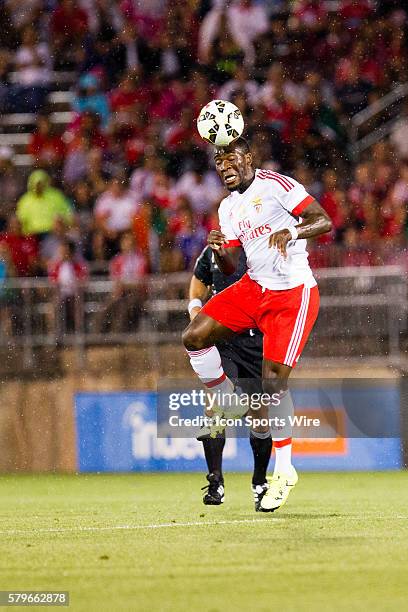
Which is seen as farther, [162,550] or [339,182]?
[339,182]

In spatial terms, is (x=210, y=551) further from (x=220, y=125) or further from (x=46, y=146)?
(x=46, y=146)

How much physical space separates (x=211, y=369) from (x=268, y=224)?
1.15m

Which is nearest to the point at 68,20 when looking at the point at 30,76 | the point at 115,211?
the point at 30,76

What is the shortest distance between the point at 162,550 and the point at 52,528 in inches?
70.2

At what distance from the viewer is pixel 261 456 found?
9.88m

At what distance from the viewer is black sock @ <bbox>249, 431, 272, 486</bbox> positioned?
980 centimetres

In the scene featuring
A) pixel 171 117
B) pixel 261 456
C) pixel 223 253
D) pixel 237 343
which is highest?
pixel 171 117

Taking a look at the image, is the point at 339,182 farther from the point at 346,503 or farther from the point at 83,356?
the point at 346,503

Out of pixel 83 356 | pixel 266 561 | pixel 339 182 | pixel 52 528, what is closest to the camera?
pixel 266 561

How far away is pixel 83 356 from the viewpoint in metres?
15.0

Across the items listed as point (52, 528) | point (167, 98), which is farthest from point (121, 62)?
point (52, 528)

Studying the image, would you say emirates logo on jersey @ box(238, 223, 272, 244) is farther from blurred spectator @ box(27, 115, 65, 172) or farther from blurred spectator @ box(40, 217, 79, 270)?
blurred spectator @ box(27, 115, 65, 172)

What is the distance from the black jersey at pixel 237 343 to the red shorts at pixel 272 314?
27.4 inches

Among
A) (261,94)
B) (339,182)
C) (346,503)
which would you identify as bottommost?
(346,503)
